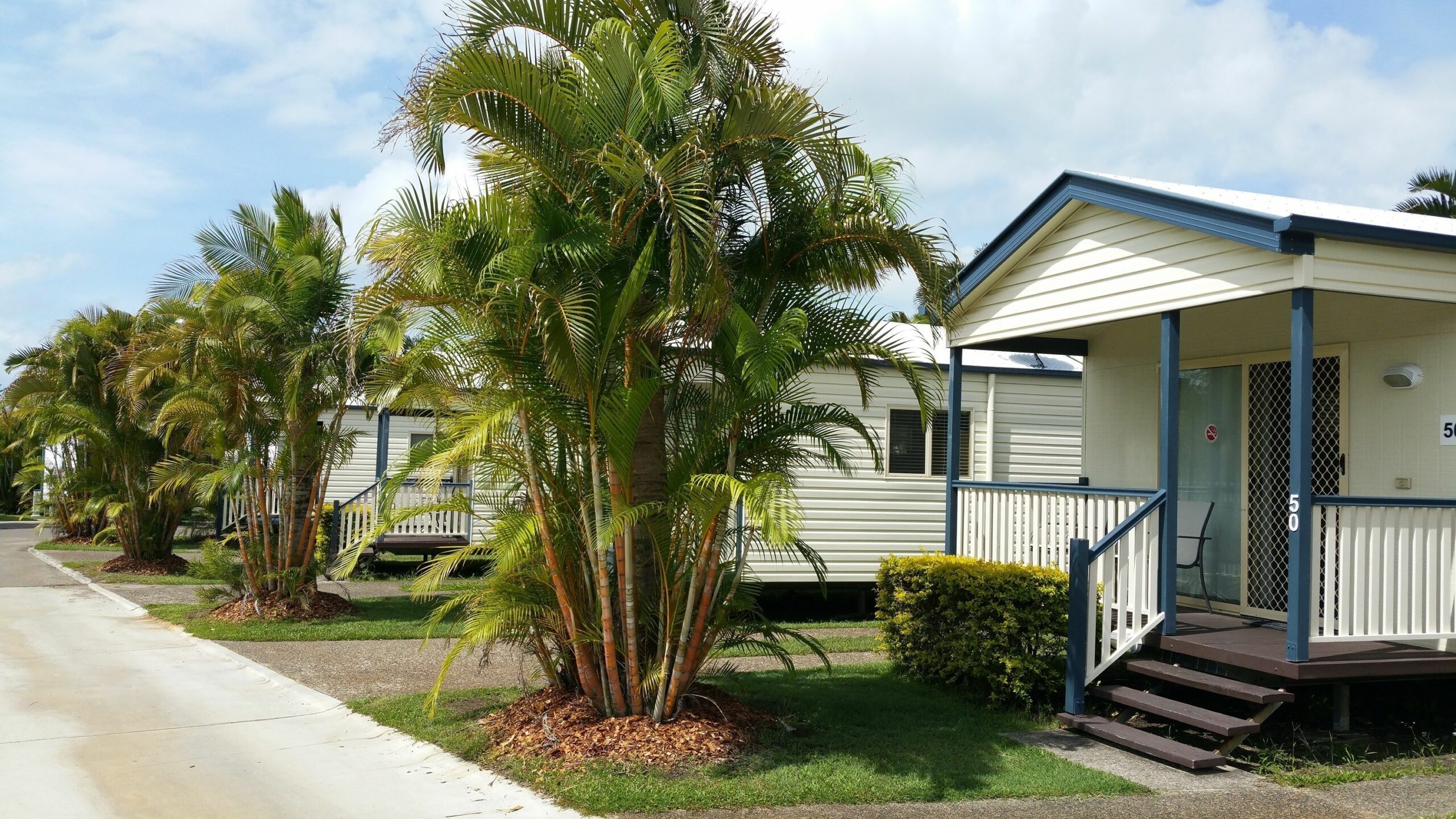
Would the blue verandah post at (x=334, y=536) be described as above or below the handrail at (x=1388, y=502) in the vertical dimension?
below

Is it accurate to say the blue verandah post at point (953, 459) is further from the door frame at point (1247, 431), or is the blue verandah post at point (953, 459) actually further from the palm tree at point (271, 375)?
the palm tree at point (271, 375)

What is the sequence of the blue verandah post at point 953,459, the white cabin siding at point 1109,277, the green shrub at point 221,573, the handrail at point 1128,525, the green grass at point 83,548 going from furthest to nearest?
the green grass at point 83,548 → the green shrub at point 221,573 → the blue verandah post at point 953,459 → the handrail at point 1128,525 → the white cabin siding at point 1109,277

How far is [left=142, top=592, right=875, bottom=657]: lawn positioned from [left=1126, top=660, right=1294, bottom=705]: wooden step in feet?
12.5

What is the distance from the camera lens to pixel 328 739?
7109 mm

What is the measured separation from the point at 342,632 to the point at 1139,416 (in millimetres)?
8300

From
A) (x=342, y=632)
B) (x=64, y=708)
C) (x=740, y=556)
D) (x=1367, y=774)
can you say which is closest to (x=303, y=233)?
(x=342, y=632)

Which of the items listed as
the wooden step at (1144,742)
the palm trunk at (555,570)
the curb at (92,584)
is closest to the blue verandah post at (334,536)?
→ the curb at (92,584)

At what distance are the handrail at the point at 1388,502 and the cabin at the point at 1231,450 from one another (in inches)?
0.6

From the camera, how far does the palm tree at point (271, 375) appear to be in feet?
38.4

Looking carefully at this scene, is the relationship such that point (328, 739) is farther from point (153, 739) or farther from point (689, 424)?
point (689, 424)

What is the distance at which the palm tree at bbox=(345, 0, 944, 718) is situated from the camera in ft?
20.8

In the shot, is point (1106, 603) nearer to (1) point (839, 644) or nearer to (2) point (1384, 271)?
(2) point (1384, 271)

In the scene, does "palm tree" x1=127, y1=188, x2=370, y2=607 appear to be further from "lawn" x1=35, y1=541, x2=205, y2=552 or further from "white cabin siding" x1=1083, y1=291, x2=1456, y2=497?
"lawn" x1=35, y1=541, x2=205, y2=552

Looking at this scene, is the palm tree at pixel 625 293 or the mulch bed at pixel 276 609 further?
the mulch bed at pixel 276 609
